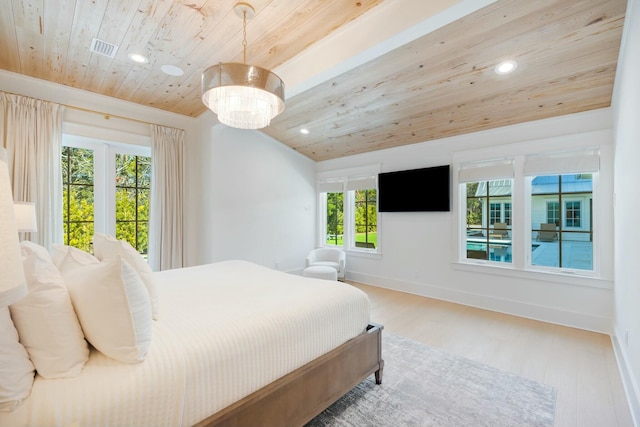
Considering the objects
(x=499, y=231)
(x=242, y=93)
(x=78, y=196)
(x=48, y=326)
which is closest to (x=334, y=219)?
(x=499, y=231)

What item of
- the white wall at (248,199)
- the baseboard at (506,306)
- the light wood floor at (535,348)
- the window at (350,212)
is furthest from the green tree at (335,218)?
the light wood floor at (535,348)

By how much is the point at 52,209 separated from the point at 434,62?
14.3 ft

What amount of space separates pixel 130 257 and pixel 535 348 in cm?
351

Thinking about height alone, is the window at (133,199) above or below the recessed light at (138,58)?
below

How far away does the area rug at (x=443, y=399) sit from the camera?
179 centimetres

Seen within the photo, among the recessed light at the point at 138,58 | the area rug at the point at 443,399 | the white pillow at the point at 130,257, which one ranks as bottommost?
the area rug at the point at 443,399

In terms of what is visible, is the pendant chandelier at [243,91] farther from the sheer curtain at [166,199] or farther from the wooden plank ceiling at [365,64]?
the sheer curtain at [166,199]

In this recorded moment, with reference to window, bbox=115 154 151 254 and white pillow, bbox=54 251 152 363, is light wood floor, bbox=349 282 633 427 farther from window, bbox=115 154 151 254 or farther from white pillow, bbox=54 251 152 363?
window, bbox=115 154 151 254

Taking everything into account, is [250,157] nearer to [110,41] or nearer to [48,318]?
[110,41]

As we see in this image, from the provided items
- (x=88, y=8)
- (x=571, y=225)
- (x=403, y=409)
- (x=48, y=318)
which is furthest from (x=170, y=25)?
(x=571, y=225)

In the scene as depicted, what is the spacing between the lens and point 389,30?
216cm

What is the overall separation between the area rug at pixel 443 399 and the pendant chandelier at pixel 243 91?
2106 millimetres

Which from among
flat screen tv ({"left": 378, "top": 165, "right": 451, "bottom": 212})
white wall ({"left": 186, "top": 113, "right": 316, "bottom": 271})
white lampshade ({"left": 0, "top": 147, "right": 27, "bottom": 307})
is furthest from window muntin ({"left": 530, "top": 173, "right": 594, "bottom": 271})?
white lampshade ({"left": 0, "top": 147, "right": 27, "bottom": 307})

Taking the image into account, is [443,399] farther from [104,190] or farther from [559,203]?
[104,190]
